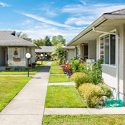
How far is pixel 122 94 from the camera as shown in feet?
19.6

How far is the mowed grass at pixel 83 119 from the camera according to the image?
4168 millimetres

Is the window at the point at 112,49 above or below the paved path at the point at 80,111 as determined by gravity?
above

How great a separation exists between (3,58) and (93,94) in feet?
54.4

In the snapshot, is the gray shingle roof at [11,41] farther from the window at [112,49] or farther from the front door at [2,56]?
the window at [112,49]

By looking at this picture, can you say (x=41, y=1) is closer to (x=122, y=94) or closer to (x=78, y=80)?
(x=78, y=80)

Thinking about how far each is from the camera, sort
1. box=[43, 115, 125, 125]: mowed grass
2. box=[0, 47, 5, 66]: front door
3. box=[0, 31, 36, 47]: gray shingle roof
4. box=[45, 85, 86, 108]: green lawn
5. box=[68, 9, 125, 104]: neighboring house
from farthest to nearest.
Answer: box=[0, 47, 5, 66]: front door
box=[0, 31, 36, 47]: gray shingle roof
box=[45, 85, 86, 108]: green lawn
box=[68, 9, 125, 104]: neighboring house
box=[43, 115, 125, 125]: mowed grass

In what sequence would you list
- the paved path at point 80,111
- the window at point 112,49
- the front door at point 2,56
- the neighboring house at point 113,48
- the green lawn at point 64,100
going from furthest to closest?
the front door at point 2,56
the window at point 112,49
the green lawn at point 64,100
the neighboring house at point 113,48
the paved path at point 80,111

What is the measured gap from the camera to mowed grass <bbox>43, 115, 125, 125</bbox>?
417cm

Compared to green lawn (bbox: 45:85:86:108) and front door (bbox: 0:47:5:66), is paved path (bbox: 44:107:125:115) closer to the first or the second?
green lawn (bbox: 45:85:86:108)

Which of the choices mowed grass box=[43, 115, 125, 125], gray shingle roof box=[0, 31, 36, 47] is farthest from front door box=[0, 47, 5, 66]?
mowed grass box=[43, 115, 125, 125]

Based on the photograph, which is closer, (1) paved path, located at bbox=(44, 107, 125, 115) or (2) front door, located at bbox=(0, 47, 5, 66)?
(1) paved path, located at bbox=(44, 107, 125, 115)

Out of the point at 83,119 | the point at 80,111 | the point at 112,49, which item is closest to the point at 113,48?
the point at 112,49

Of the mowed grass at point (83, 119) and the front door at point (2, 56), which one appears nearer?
the mowed grass at point (83, 119)

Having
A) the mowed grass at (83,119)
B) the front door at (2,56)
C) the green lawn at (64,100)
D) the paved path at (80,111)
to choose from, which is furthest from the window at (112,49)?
the front door at (2,56)
